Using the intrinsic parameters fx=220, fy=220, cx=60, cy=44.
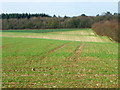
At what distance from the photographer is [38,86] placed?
10422 millimetres

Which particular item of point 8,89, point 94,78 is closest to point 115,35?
point 94,78

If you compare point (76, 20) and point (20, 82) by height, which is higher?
point (76, 20)

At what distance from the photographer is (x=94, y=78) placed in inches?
481

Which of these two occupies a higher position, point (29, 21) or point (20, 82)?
point (29, 21)

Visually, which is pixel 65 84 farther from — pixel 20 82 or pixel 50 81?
pixel 20 82

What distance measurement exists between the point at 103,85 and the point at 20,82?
4.16m

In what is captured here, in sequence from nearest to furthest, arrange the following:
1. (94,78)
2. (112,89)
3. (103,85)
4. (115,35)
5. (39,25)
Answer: (112,89)
(103,85)
(94,78)
(115,35)
(39,25)

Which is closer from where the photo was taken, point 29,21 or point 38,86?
point 38,86

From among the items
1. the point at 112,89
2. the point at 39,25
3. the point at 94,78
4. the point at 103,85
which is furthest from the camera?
the point at 39,25

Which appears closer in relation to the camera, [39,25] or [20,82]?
[20,82]

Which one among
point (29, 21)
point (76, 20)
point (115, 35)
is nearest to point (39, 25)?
point (29, 21)

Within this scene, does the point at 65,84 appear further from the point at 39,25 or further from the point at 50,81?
the point at 39,25

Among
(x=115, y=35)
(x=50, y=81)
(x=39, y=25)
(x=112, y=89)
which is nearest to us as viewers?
(x=112, y=89)

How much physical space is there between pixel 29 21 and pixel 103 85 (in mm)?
115133
